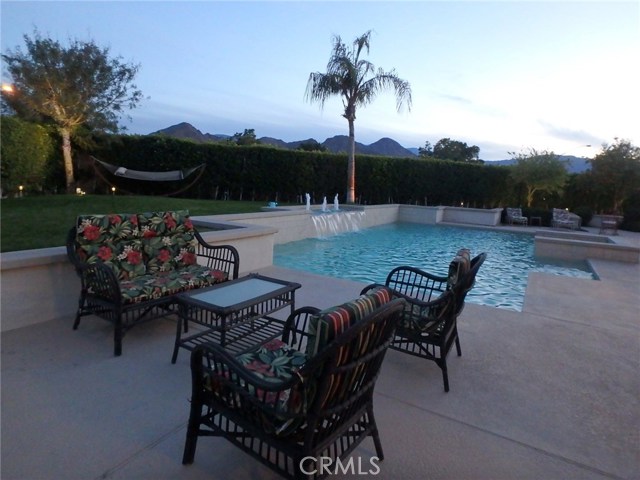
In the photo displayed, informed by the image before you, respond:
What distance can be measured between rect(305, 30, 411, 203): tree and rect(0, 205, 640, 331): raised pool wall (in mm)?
6862

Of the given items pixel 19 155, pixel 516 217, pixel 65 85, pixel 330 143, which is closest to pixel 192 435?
pixel 19 155

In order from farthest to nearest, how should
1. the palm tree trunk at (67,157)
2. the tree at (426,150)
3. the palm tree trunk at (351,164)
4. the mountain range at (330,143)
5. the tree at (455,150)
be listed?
the tree at (426,150)
the tree at (455,150)
the mountain range at (330,143)
the palm tree trunk at (351,164)
the palm tree trunk at (67,157)

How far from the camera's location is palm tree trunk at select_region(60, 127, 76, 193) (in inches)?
457

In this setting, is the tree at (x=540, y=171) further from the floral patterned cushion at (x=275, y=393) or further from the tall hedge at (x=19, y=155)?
the tall hedge at (x=19, y=155)

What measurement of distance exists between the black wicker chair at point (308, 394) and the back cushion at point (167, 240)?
7.89 feet

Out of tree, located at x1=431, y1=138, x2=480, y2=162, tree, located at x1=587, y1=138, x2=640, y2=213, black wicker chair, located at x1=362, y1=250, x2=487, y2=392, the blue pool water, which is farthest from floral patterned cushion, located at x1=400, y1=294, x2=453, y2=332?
tree, located at x1=431, y1=138, x2=480, y2=162

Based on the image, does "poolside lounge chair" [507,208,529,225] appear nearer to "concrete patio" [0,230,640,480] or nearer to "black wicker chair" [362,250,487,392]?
"concrete patio" [0,230,640,480]

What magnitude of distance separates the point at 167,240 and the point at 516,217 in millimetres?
15830

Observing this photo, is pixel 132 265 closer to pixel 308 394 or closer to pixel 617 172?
pixel 308 394

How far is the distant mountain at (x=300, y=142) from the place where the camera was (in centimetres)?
1776

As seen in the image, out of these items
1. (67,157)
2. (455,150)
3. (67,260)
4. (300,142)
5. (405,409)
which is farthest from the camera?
(455,150)

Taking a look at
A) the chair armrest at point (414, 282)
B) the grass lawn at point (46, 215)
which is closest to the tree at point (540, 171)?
the grass lawn at point (46, 215)

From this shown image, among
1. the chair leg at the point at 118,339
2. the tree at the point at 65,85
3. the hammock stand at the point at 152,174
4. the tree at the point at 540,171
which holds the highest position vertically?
the tree at the point at 65,85

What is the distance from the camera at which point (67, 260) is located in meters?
3.47
